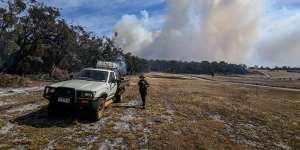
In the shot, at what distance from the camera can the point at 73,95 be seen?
12727mm

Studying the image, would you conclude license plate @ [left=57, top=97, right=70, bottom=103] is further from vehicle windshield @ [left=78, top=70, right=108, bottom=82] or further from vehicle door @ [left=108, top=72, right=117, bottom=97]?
vehicle door @ [left=108, top=72, right=117, bottom=97]

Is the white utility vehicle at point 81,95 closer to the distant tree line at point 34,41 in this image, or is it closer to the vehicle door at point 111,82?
the vehicle door at point 111,82

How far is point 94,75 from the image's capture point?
50.1 ft

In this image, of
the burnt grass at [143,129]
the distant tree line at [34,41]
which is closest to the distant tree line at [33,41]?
the distant tree line at [34,41]

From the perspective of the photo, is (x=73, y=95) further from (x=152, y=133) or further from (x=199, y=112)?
(x=199, y=112)

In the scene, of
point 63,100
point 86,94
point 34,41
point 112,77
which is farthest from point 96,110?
point 34,41

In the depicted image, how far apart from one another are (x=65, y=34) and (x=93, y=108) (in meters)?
37.5

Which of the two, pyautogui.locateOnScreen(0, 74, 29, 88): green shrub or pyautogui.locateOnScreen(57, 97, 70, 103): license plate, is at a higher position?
pyautogui.locateOnScreen(57, 97, 70, 103): license plate

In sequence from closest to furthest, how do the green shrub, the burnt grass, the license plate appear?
the burnt grass < the license plate < the green shrub

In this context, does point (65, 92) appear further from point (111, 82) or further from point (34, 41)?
point (34, 41)

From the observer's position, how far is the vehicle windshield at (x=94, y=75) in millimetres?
15074

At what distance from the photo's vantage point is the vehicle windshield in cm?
1507

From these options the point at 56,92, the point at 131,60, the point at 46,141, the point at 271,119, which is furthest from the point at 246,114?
the point at 131,60

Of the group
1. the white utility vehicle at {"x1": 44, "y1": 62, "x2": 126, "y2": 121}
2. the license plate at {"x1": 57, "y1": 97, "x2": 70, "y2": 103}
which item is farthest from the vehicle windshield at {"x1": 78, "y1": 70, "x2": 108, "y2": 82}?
the license plate at {"x1": 57, "y1": 97, "x2": 70, "y2": 103}
